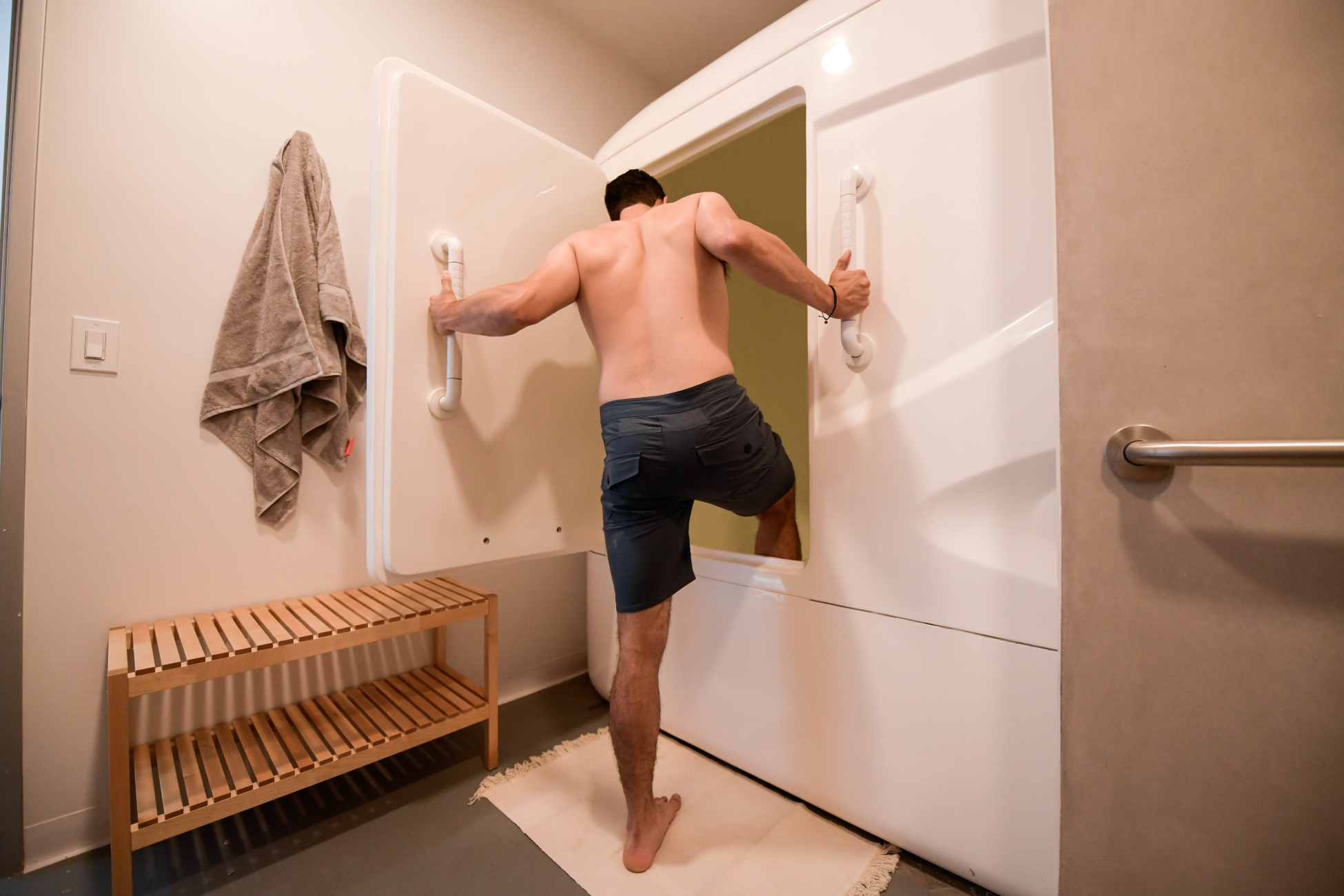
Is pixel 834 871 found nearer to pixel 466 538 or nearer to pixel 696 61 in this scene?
pixel 466 538

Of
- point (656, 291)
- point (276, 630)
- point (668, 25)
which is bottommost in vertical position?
point (276, 630)

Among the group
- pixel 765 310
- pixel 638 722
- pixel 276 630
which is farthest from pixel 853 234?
pixel 276 630

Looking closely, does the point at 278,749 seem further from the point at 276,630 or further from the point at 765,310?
the point at 765,310

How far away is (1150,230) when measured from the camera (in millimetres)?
582

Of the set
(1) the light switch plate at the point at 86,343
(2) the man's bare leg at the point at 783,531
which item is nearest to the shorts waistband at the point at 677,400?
(2) the man's bare leg at the point at 783,531

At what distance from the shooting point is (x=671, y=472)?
3.22ft

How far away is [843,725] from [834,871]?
0.26 metres

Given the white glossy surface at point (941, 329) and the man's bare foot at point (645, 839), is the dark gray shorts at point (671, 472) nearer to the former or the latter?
the white glossy surface at point (941, 329)

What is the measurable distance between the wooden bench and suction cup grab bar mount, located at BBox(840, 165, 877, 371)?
1.06m

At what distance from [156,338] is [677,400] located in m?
1.18

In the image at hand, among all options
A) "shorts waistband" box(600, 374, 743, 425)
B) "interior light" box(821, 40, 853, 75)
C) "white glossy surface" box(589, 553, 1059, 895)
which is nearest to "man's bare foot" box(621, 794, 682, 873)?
"white glossy surface" box(589, 553, 1059, 895)

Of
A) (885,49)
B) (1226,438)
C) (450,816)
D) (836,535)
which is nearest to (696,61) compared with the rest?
(885,49)

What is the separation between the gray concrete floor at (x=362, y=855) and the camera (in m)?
0.97

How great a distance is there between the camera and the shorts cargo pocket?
978mm
